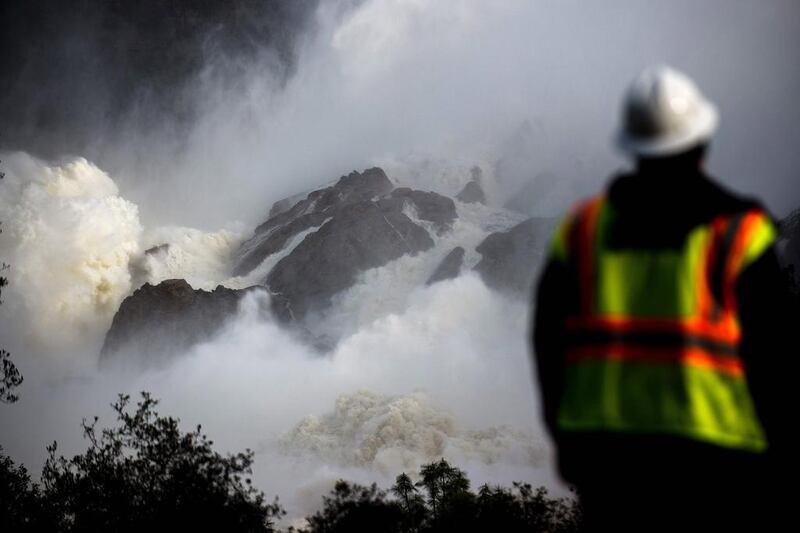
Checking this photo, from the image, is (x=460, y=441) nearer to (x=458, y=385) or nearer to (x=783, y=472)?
(x=458, y=385)

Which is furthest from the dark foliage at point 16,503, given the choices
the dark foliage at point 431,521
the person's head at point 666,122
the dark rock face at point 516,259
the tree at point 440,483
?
the dark rock face at point 516,259

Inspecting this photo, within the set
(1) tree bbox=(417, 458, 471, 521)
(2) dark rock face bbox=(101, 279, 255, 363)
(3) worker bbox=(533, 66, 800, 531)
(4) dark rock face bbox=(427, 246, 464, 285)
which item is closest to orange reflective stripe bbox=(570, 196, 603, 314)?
(3) worker bbox=(533, 66, 800, 531)

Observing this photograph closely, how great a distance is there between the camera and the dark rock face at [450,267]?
6919 inches

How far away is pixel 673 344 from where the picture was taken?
286 cm

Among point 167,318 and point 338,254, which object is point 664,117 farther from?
point 167,318

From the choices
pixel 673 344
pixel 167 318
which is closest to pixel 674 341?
pixel 673 344

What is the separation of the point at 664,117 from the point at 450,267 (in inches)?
6874

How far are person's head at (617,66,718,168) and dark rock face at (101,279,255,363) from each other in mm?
171550

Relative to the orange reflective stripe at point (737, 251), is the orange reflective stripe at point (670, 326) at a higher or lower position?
lower

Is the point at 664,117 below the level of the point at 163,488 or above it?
below

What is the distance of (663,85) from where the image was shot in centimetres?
304

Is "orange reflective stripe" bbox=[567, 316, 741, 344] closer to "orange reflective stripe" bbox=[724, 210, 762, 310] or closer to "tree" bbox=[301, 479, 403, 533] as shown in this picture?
"orange reflective stripe" bbox=[724, 210, 762, 310]

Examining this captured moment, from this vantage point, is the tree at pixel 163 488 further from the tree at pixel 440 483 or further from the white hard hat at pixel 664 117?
the tree at pixel 440 483

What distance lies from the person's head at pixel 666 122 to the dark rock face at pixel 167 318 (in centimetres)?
17155
